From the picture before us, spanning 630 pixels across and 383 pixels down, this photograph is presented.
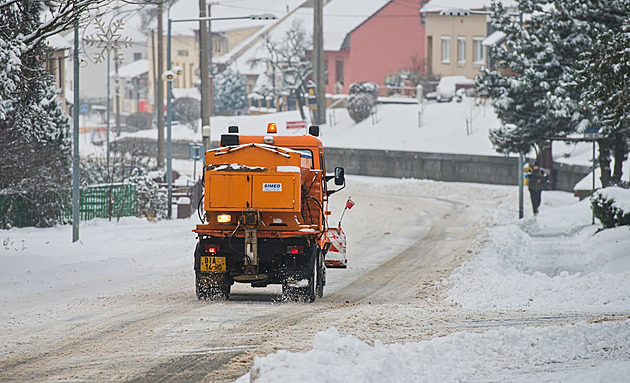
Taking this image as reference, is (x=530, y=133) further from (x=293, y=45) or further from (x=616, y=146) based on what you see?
(x=293, y=45)

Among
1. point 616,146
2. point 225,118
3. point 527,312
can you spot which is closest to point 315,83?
point 225,118

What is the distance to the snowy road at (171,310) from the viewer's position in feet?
30.2

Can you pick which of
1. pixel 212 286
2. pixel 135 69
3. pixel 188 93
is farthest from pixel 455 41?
pixel 212 286

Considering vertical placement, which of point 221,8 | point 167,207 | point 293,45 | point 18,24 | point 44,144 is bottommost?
point 167,207

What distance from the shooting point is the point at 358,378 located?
7.55 meters

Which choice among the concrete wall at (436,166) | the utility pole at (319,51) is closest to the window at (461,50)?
the utility pole at (319,51)

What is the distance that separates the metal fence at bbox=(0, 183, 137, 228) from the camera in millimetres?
24891

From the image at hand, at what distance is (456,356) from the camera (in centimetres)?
895

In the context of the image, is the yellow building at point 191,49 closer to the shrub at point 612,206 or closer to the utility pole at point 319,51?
the utility pole at point 319,51

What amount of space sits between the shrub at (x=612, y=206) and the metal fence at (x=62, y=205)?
45.3 ft

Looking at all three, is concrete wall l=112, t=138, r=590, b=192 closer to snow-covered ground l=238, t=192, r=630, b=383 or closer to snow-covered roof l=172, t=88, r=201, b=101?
snow-covered ground l=238, t=192, r=630, b=383

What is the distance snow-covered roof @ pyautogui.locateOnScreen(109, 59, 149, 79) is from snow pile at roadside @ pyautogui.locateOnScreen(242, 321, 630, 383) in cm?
10067

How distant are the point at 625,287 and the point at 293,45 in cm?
6868

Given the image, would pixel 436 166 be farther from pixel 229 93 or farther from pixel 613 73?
pixel 229 93
